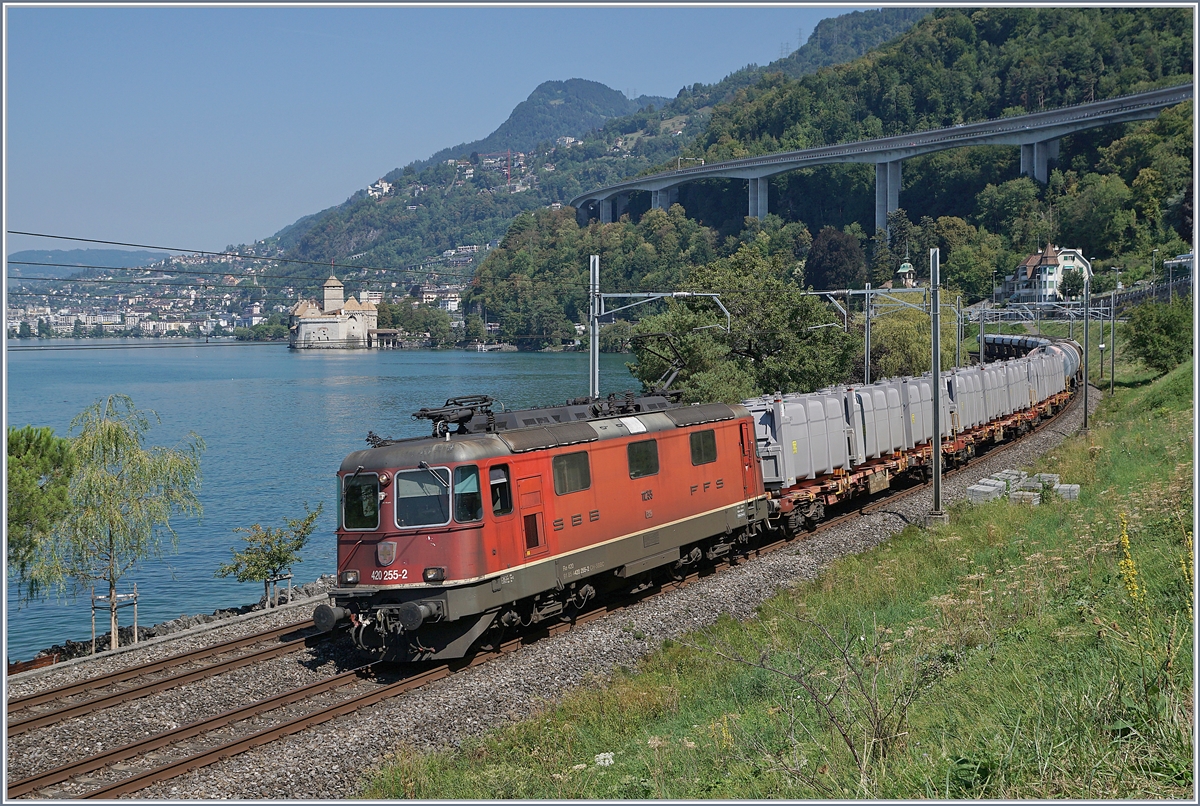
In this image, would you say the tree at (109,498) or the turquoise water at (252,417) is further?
the turquoise water at (252,417)

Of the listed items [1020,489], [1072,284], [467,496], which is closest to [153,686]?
[467,496]

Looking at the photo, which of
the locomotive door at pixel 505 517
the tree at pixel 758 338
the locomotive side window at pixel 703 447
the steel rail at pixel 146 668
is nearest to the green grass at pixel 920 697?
the locomotive door at pixel 505 517

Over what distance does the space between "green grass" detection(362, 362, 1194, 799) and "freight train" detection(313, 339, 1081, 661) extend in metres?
2.26

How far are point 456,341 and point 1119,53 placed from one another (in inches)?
4586

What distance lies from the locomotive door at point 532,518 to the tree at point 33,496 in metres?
12.0

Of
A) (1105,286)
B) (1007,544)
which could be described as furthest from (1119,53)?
(1007,544)

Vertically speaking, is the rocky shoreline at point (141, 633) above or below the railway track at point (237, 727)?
below

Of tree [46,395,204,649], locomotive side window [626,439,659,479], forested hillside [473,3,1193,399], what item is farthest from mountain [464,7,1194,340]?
locomotive side window [626,439,659,479]

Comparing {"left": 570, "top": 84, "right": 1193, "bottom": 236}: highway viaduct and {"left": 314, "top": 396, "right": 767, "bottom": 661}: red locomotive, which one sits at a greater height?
{"left": 570, "top": 84, "right": 1193, "bottom": 236}: highway viaduct

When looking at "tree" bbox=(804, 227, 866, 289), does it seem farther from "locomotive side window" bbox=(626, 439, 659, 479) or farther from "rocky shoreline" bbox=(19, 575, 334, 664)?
"locomotive side window" bbox=(626, 439, 659, 479)

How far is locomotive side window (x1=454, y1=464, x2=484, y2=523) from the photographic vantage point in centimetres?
1552

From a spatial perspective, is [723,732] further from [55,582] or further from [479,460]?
[55,582]

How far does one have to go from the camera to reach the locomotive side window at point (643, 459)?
62.6ft

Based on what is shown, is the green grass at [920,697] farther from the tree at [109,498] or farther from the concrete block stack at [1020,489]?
the tree at [109,498]
